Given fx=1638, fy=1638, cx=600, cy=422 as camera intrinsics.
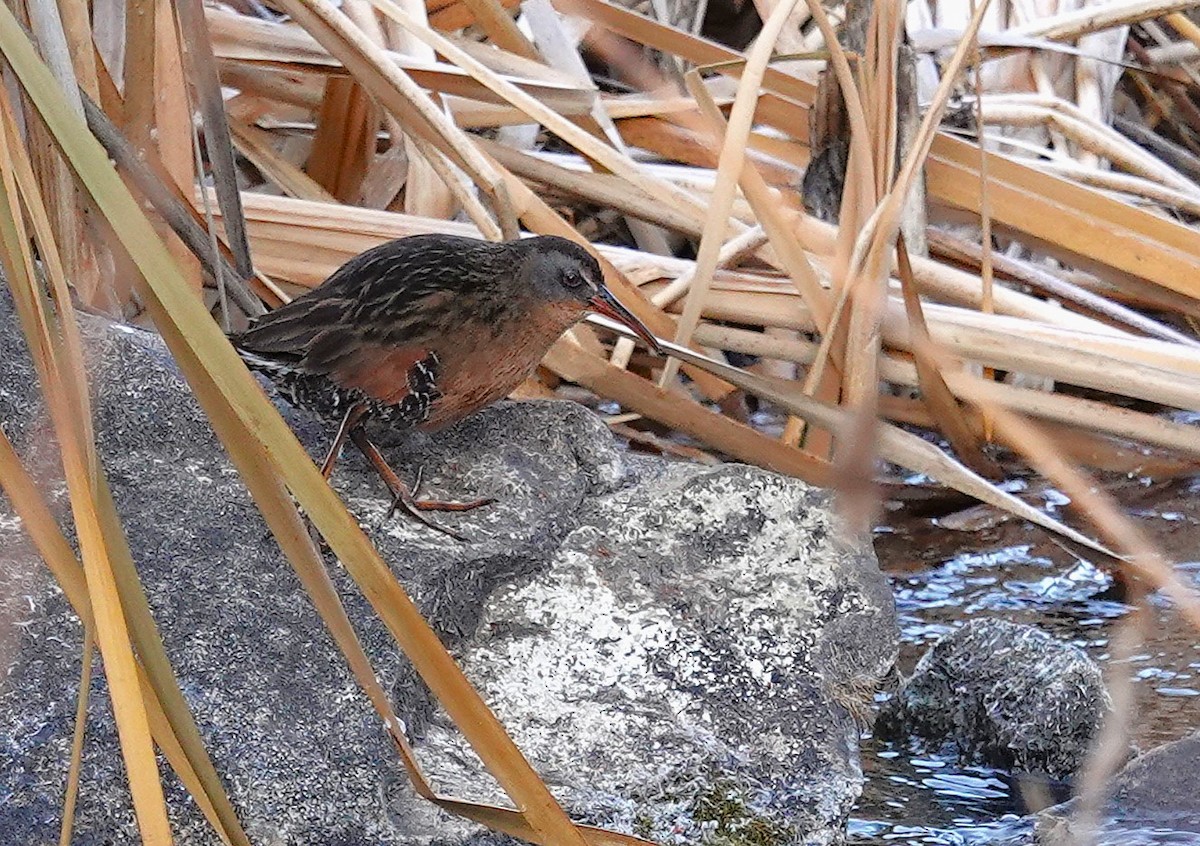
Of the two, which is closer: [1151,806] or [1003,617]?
[1151,806]

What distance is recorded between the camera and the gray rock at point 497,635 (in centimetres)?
201

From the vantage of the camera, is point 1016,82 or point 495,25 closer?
point 495,25

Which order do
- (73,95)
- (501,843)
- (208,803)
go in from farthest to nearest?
(73,95), (501,843), (208,803)

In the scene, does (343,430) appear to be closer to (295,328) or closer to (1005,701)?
(295,328)

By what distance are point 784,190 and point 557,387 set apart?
2.66ft

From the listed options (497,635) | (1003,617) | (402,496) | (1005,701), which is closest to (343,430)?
(402,496)

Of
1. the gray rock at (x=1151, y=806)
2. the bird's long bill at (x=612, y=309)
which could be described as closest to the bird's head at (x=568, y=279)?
the bird's long bill at (x=612, y=309)

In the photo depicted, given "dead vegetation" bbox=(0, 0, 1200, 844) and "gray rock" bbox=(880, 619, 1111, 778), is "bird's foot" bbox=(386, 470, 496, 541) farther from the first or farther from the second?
"gray rock" bbox=(880, 619, 1111, 778)

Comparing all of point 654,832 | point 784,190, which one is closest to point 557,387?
point 784,190

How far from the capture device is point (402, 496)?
2.50 metres

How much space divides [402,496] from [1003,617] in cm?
156

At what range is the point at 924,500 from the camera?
3.99m

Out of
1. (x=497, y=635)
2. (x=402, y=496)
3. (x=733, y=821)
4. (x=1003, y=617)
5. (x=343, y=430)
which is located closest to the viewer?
(x=733, y=821)

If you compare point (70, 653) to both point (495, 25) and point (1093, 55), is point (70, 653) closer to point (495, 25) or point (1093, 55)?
point (495, 25)
